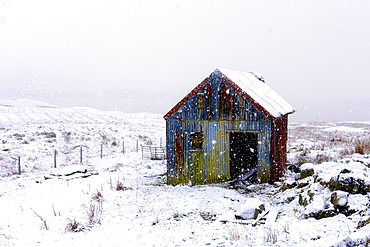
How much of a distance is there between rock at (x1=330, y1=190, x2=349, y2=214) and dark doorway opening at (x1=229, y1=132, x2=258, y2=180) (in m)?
8.81

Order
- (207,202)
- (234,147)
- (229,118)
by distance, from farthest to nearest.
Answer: (234,147) → (229,118) → (207,202)

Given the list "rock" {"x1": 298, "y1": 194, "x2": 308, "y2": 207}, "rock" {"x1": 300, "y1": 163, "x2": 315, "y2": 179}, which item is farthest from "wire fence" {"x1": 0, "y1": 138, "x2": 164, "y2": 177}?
"rock" {"x1": 298, "y1": 194, "x2": 308, "y2": 207}

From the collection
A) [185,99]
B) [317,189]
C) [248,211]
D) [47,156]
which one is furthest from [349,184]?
[47,156]

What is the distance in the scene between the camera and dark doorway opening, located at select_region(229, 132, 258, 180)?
52.5 feet

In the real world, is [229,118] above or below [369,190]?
above

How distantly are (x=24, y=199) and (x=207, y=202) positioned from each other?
8.19 meters

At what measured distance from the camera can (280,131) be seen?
13703 mm

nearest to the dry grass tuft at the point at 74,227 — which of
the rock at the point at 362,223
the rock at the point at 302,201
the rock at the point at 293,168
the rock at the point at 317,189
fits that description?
the rock at the point at 302,201

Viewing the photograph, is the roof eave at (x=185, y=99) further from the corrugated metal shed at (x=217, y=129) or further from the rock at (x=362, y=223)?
the rock at (x=362, y=223)

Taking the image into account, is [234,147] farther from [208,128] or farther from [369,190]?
[369,190]

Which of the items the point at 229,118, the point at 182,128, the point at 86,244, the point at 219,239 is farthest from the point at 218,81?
the point at 86,244

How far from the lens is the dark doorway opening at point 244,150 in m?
16.0

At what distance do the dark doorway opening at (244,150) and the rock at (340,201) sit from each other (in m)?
8.81

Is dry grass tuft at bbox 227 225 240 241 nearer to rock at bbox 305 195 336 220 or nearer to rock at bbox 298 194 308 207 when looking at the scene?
rock at bbox 305 195 336 220
